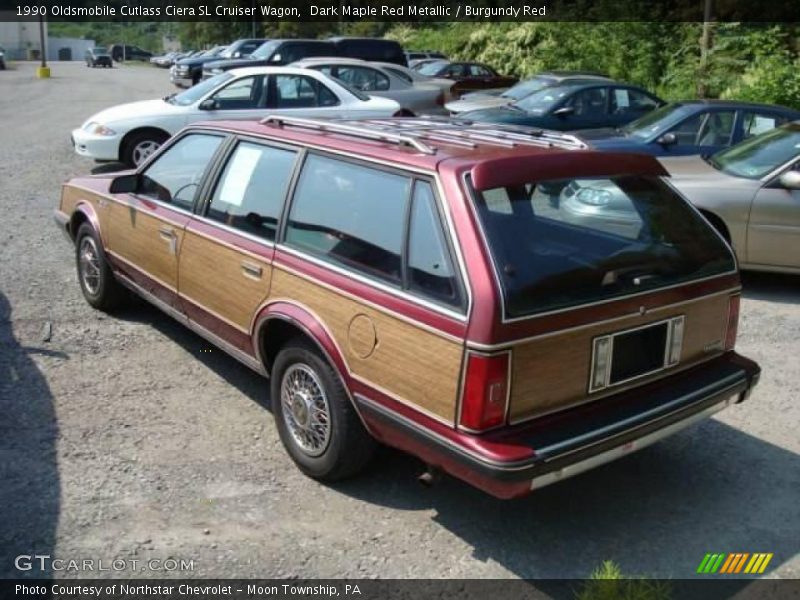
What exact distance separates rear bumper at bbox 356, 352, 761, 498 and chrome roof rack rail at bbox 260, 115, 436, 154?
1169mm

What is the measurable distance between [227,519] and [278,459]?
576 millimetres

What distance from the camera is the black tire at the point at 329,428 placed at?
3.74m

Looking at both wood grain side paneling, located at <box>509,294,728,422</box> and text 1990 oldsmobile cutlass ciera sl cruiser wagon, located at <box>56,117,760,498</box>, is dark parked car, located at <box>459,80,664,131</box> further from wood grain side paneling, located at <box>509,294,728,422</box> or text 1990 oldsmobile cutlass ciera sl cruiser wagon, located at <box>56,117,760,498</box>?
wood grain side paneling, located at <box>509,294,728,422</box>

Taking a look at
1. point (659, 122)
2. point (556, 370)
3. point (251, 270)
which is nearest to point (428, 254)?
point (556, 370)

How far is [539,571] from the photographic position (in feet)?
11.2

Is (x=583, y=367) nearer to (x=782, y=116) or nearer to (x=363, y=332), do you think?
(x=363, y=332)

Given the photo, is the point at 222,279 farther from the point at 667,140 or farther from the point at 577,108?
the point at 577,108

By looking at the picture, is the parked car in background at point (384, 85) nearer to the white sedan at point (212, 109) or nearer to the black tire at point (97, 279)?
the white sedan at point (212, 109)

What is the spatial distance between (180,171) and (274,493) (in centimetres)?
230

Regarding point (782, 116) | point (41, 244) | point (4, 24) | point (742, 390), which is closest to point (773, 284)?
point (782, 116)

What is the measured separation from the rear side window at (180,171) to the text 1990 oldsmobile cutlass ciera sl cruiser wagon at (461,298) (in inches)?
12.2

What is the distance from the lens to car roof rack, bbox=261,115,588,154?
3.94 metres

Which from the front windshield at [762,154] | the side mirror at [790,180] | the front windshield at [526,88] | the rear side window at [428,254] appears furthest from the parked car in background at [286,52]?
the rear side window at [428,254]

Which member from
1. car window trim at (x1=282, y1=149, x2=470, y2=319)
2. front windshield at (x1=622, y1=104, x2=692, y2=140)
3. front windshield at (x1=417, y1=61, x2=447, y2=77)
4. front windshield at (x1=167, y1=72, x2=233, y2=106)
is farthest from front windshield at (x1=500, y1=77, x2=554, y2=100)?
car window trim at (x1=282, y1=149, x2=470, y2=319)
